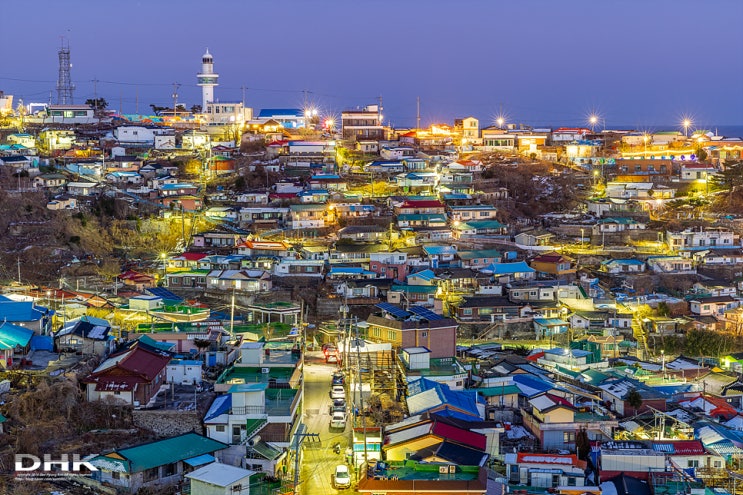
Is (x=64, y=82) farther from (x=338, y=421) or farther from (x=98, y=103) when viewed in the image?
(x=338, y=421)

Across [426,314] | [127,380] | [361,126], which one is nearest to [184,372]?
[127,380]

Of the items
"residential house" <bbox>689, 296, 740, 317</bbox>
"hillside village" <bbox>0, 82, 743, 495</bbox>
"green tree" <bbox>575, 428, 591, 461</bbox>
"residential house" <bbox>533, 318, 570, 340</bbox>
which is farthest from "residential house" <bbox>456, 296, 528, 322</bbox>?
"green tree" <bbox>575, 428, 591, 461</bbox>

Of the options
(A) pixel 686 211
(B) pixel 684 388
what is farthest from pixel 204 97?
(B) pixel 684 388

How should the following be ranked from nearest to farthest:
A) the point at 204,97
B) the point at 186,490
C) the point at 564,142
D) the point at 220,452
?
the point at 186,490
the point at 220,452
the point at 564,142
the point at 204,97

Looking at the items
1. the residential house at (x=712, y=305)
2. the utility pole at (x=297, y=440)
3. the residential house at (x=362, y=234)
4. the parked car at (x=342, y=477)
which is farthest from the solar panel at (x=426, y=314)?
the residential house at (x=712, y=305)

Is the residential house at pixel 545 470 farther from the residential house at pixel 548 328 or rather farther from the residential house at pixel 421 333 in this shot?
the residential house at pixel 548 328

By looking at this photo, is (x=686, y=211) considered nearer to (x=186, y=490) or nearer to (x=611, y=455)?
(x=611, y=455)

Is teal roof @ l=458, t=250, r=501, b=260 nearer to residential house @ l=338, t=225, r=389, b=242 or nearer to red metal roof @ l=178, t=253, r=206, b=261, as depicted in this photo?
residential house @ l=338, t=225, r=389, b=242
